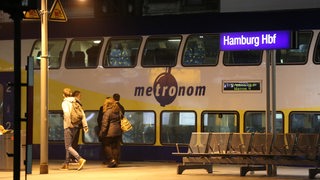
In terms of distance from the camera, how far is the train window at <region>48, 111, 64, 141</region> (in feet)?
67.6

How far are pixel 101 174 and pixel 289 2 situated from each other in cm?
651

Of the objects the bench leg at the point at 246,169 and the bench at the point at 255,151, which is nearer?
the bench at the point at 255,151

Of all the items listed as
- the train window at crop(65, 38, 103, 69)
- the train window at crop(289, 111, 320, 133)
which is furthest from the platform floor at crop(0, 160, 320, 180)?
the train window at crop(65, 38, 103, 69)

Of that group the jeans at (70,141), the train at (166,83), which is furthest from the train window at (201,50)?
the jeans at (70,141)

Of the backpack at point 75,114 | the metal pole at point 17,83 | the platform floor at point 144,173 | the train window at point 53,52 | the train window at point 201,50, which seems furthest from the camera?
the train window at point 53,52

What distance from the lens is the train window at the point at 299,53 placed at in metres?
18.1

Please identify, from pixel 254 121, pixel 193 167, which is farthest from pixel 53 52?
pixel 193 167

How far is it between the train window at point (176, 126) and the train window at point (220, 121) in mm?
384

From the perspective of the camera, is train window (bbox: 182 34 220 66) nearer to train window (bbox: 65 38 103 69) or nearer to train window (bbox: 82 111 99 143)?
train window (bbox: 65 38 103 69)

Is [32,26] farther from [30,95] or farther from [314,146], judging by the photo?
[30,95]

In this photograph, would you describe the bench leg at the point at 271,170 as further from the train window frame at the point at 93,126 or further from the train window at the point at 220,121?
the train window frame at the point at 93,126

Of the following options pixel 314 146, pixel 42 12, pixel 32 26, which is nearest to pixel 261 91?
pixel 314 146

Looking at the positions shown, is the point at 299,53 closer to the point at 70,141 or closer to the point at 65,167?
the point at 70,141

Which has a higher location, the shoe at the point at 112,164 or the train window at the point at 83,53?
the train window at the point at 83,53
